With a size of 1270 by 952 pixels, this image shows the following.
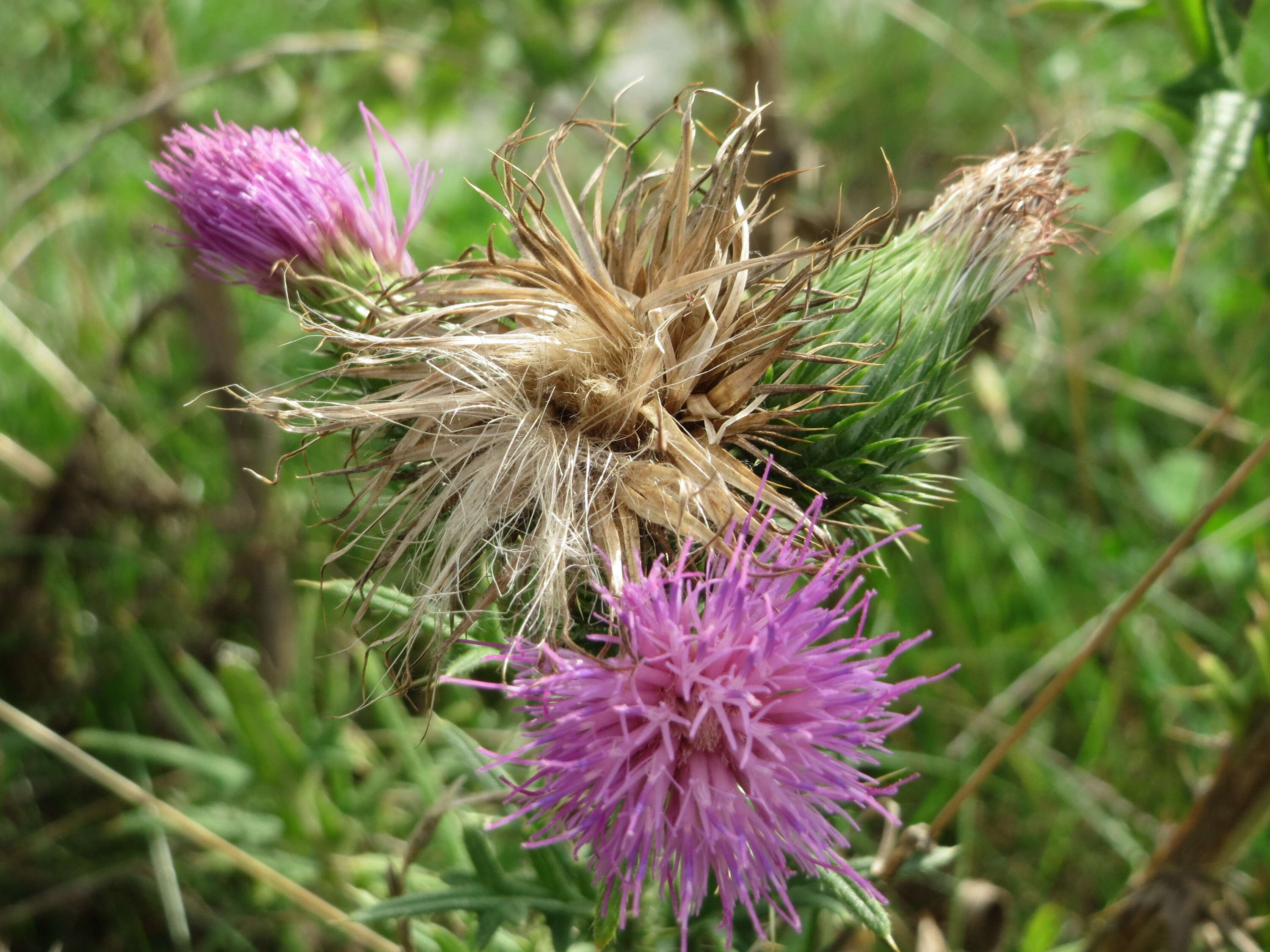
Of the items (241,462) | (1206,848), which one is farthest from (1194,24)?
(241,462)

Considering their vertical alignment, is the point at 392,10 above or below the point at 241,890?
above

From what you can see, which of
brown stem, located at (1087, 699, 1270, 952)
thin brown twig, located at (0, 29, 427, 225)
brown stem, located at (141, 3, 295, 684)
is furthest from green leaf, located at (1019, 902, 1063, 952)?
thin brown twig, located at (0, 29, 427, 225)

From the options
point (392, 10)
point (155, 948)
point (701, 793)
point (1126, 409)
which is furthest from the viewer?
point (392, 10)

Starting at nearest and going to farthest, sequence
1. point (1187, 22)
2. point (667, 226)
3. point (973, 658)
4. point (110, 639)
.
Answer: point (667, 226)
point (1187, 22)
point (973, 658)
point (110, 639)

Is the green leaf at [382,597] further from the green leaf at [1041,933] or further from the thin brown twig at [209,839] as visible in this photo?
the green leaf at [1041,933]

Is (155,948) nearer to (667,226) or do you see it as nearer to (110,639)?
(110,639)

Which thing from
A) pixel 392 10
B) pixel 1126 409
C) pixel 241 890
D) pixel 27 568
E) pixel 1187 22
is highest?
pixel 392 10

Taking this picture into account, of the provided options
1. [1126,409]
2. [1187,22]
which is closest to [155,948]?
[1187,22]

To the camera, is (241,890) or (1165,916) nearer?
(1165,916)
